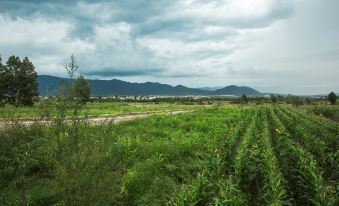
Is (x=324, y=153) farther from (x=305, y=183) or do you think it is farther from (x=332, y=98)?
(x=332, y=98)

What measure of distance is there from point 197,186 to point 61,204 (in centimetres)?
303

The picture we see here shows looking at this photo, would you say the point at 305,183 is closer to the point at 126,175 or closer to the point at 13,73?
the point at 126,175

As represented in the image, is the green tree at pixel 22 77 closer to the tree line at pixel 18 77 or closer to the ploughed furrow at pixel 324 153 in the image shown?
the tree line at pixel 18 77

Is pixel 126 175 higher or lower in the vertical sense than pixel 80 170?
lower

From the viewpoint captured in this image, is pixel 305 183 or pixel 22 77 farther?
pixel 22 77

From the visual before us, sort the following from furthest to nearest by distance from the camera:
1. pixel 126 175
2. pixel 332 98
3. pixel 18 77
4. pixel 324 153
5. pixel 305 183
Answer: pixel 332 98
pixel 18 77
pixel 324 153
pixel 126 175
pixel 305 183

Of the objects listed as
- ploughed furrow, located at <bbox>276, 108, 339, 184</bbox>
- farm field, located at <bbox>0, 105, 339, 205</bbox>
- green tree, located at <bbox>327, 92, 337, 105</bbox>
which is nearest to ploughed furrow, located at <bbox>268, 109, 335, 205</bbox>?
farm field, located at <bbox>0, 105, 339, 205</bbox>

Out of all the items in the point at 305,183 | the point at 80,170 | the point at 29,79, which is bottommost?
the point at 305,183

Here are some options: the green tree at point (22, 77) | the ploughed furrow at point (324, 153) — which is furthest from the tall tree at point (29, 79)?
the ploughed furrow at point (324, 153)

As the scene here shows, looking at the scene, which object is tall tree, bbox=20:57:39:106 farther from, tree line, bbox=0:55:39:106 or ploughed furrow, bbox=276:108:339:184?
ploughed furrow, bbox=276:108:339:184

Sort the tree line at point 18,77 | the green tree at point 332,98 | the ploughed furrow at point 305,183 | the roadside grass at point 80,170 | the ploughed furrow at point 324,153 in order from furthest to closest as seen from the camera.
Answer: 1. the green tree at point 332,98
2. the tree line at point 18,77
3. the ploughed furrow at point 324,153
4. the ploughed furrow at point 305,183
5. the roadside grass at point 80,170

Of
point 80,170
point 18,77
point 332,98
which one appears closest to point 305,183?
point 80,170

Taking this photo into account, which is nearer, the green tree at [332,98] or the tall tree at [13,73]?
the tall tree at [13,73]

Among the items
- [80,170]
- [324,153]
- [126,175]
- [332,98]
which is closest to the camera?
[80,170]
